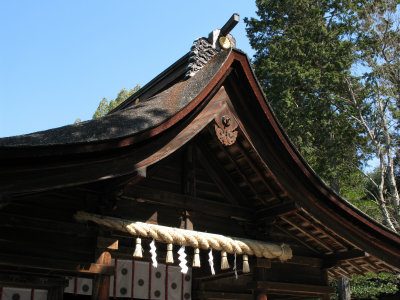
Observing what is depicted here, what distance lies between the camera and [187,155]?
257 inches

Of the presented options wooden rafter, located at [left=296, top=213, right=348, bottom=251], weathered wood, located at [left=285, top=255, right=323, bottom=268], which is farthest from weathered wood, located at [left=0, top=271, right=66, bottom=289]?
weathered wood, located at [left=285, top=255, right=323, bottom=268]

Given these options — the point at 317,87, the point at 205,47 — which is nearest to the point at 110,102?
the point at 317,87

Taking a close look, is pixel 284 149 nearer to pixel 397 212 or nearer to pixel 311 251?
pixel 311 251

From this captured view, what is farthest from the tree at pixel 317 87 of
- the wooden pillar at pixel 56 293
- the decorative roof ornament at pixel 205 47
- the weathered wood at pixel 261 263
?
the wooden pillar at pixel 56 293

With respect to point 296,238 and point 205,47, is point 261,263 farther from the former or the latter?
point 205,47

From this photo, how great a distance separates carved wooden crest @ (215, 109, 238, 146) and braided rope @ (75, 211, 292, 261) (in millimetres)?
1302

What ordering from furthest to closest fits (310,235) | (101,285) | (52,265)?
1. (310,235)
2. (101,285)
3. (52,265)

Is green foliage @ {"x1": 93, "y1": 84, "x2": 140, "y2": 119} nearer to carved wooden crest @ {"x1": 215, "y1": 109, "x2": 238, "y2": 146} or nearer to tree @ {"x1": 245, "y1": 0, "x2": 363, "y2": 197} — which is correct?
tree @ {"x1": 245, "y1": 0, "x2": 363, "y2": 197}

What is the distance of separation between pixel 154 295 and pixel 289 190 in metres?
3.38

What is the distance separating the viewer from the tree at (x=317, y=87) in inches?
720

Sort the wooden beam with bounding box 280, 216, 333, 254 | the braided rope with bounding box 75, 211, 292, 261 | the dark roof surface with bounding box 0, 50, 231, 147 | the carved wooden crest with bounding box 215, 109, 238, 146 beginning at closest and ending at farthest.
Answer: the dark roof surface with bounding box 0, 50, 231, 147
the braided rope with bounding box 75, 211, 292, 261
the carved wooden crest with bounding box 215, 109, 238, 146
the wooden beam with bounding box 280, 216, 333, 254

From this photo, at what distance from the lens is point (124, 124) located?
516cm

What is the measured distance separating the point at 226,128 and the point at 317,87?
13.8m

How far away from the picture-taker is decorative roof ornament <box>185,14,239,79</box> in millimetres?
7750
